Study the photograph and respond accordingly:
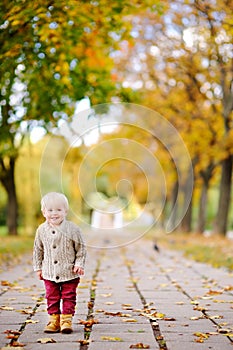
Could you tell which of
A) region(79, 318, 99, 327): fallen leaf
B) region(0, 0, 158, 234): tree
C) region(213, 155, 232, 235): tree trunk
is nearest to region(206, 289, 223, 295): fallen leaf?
region(79, 318, 99, 327): fallen leaf

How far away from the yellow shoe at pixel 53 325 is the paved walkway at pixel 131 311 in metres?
0.10

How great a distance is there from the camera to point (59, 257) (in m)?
5.40

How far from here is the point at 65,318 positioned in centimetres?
534

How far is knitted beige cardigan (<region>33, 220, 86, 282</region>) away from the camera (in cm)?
537

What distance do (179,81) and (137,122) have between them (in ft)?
16.2

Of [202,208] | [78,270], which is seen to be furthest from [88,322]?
[202,208]

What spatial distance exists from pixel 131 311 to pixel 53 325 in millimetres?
1320

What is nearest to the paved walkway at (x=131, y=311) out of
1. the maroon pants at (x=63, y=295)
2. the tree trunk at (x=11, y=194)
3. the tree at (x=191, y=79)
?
the maroon pants at (x=63, y=295)

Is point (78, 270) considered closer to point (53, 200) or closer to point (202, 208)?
point (53, 200)

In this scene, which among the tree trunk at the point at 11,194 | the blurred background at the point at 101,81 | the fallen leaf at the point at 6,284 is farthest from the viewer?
the tree trunk at the point at 11,194

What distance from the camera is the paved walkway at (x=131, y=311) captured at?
4.92 metres

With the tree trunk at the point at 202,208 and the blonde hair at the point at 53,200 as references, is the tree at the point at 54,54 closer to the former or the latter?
the blonde hair at the point at 53,200

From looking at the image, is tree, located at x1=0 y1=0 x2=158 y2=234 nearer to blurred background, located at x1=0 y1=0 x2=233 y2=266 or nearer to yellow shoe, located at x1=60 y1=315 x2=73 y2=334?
blurred background, located at x1=0 y1=0 x2=233 y2=266

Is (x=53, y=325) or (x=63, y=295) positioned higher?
(x=63, y=295)
